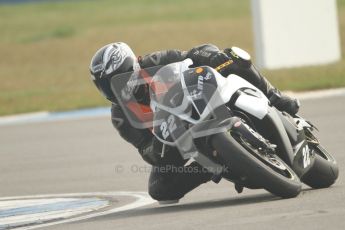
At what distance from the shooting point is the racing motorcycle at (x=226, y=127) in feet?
22.5

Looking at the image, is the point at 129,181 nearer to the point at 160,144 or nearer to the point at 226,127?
the point at 160,144

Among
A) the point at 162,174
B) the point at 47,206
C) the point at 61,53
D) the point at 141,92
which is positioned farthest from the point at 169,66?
the point at 61,53

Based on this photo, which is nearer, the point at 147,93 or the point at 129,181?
the point at 147,93

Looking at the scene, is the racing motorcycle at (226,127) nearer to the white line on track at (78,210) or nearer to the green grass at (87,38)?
the white line on track at (78,210)

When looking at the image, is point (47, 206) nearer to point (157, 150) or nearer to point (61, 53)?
point (157, 150)

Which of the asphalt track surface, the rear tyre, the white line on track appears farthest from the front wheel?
the white line on track

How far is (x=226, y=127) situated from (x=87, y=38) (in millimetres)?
27926

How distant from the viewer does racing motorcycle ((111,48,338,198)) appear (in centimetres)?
687

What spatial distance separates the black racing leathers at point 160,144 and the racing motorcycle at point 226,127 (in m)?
0.17

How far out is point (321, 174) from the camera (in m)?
7.89

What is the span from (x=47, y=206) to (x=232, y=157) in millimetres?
2438

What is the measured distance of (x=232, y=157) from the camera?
6.79 metres

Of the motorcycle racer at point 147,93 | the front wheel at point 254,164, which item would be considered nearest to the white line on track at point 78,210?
the motorcycle racer at point 147,93

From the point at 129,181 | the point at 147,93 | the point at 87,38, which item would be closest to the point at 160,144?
the point at 147,93
